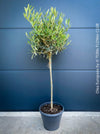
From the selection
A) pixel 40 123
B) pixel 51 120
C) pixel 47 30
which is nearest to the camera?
pixel 47 30

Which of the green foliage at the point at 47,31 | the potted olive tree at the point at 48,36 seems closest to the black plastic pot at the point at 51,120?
the potted olive tree at the point at 48,36

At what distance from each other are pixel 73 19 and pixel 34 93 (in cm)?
142

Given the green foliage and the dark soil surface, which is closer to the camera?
the green foliage

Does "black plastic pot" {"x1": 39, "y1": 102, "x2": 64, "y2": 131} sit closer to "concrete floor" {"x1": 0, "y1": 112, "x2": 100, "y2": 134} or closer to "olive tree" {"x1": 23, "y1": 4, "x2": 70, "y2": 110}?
"concrete floor" {"x1": 0, "y1": 112, "x2": 100, "y2": 134}

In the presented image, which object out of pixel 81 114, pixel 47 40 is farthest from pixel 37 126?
pixel 47 40

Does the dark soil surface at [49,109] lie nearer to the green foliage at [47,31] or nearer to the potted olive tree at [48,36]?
the potted olive tree at [48,36]

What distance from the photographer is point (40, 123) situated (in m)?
1.65

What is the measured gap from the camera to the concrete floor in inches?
58.7

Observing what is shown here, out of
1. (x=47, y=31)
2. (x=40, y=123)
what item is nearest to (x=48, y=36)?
(x=47, y=31)

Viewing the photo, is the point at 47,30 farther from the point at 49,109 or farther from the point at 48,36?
the point at 49,109

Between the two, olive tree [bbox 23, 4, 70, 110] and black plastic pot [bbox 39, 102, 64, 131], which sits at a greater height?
olive tree [bbox 23, 4, 70, 110]

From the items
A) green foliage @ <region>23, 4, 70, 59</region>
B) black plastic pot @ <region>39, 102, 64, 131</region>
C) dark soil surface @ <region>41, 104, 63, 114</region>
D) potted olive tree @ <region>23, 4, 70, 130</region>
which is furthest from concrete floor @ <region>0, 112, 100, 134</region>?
green foliage @ <region>23, 4, 70, 59</region>

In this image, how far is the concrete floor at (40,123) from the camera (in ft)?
4.89

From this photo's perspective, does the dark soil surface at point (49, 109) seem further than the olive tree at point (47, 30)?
Yes
